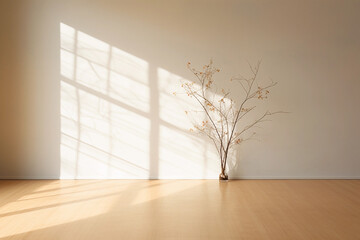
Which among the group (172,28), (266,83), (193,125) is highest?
(172,28)

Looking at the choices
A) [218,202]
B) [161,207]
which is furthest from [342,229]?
[161,207]

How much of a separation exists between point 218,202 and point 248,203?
30 cm

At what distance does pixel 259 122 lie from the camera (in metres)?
6.32

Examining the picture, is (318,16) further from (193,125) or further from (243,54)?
(193,125)

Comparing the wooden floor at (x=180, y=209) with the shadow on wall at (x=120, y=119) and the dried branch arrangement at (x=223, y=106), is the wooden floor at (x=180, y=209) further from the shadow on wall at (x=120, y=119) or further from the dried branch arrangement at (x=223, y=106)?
the dried branch arrangement at (x=223, y=106)

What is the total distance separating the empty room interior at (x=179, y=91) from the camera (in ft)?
20.5

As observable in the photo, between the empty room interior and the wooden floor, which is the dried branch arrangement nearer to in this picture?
the empty room interior

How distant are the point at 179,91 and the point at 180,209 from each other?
2054mm

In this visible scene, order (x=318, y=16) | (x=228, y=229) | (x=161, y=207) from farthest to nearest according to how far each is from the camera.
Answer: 1. (x=318, y=16)
2. (x=161, y=207)
3. (x=228, y=229)

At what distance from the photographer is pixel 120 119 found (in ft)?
20.7

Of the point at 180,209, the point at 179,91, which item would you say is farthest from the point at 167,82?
the point at 180,209

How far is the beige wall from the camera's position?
623 centimetres

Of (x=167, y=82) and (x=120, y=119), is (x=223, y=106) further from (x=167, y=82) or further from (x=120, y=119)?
(x=120, y=119)

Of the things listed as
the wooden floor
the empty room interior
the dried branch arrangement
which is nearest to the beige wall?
the empty room interior
